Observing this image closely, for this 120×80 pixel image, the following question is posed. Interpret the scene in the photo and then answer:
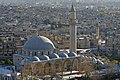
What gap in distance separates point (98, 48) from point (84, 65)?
31.4 ft

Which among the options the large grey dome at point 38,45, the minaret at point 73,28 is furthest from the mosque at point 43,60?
the minaret at point 73,28

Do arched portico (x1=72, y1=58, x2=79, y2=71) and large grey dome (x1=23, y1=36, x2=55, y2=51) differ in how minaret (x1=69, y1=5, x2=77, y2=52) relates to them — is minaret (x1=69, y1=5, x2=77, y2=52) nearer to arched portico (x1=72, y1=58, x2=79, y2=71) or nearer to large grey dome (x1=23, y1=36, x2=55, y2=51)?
large grey dome (x1=23, y1=36, x2=55, y2=51)

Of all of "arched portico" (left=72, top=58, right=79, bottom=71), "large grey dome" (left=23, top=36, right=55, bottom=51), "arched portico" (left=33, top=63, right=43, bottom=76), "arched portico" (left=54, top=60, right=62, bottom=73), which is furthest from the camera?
"large grey dome" (left=23, top=36, right=55, bottom=51)

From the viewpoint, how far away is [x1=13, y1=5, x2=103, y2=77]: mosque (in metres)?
20.1

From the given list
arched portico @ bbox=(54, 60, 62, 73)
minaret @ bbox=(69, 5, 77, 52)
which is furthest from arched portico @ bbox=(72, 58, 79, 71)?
minaret @ bbox=(69, 5, 77, 52)

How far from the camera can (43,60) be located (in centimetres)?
2066

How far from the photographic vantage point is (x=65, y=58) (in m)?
21.4

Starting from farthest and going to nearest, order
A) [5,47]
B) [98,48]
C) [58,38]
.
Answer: [58,38]
[98,48]
[5,47]

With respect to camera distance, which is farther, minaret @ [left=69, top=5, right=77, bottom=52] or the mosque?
minaret @ [left=69, top=5, right=77, bottom=52]

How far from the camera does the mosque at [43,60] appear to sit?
2014cm

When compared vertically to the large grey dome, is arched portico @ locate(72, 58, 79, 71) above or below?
below

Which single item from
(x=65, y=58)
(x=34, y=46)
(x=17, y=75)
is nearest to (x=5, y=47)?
(x=34, y=46)

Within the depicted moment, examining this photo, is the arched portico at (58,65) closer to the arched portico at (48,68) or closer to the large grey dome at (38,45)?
the arched portico at (48,68)

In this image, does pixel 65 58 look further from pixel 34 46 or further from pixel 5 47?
pixel 5 47
